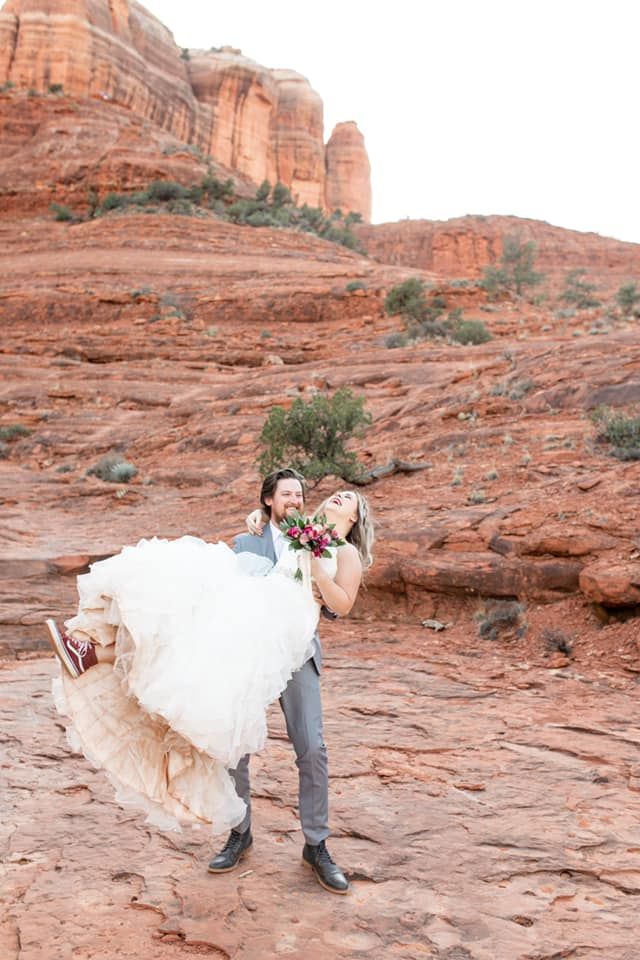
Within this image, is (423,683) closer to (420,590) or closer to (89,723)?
(420,590)

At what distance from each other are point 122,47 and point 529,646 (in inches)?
2097

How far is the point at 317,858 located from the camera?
10.0ft

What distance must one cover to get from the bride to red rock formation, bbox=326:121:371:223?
245 feet

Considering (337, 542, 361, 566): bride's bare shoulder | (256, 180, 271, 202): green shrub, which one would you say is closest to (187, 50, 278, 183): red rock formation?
(256, 180, 271, 202): green shrub

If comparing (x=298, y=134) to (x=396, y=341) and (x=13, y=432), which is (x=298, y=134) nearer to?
(x=396, y=341)

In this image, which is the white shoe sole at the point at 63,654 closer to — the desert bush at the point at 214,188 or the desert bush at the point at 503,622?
the desert bush at the point at 503,622

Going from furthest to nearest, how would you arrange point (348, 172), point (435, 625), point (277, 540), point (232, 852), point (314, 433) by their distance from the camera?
1. point (348, 172)
2. point (314, 433)
3. point (435, 625)
4. point (277, 540)
5. point (232, 852)

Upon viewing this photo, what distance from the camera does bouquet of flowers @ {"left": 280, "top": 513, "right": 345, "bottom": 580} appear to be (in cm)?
293

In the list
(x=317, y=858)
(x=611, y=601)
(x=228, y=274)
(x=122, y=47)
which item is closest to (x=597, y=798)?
(x=317, y=858)

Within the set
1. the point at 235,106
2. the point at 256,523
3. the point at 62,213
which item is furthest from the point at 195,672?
the point at 235,106

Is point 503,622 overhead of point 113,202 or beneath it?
beneath

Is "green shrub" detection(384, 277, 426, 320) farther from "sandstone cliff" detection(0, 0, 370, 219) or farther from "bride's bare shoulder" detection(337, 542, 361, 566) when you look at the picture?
"sandstone cliff" detection(0, 0, 370, 219)

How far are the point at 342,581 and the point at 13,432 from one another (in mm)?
17027

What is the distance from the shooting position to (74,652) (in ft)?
9.14
